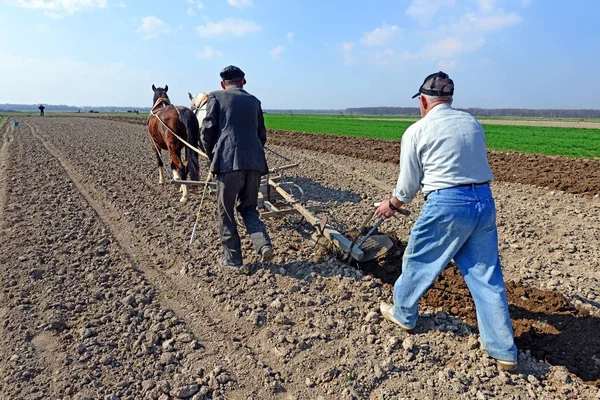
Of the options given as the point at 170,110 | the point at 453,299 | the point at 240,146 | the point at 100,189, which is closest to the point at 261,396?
the point at 453,299

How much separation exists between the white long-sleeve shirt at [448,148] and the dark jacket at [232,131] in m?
2.00

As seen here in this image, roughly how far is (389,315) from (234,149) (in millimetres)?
2322

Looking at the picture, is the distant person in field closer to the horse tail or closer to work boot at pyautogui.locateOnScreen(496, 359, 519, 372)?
work boot at pyautogui.locateOnScreen(496, 359, 519, 372)

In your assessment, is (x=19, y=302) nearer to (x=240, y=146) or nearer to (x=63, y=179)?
(x=240, y=146)

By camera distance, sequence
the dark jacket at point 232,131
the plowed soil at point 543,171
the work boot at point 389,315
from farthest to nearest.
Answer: the plowed soil at point 543,171 → the dark jacket at point 232,131 → the work boot at point 389,315

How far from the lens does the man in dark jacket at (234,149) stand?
4.60 m

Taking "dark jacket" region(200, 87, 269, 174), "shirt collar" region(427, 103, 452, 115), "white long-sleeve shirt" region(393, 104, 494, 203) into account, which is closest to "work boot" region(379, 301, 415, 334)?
"white long-sleeve shirt" region(393, 104, 494, 203)

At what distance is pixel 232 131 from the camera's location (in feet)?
15.1

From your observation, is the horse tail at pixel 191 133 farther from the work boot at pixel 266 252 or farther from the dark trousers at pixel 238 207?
the work boot at pixel 266 252

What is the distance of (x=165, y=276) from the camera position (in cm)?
498

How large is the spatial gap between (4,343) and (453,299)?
4.06 meters

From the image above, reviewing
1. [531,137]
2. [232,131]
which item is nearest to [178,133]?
[232,131]

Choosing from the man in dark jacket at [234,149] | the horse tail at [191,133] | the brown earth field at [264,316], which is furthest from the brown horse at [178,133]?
the man in dark jacket at [234,149]

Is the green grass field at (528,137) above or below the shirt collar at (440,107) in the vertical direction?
below
